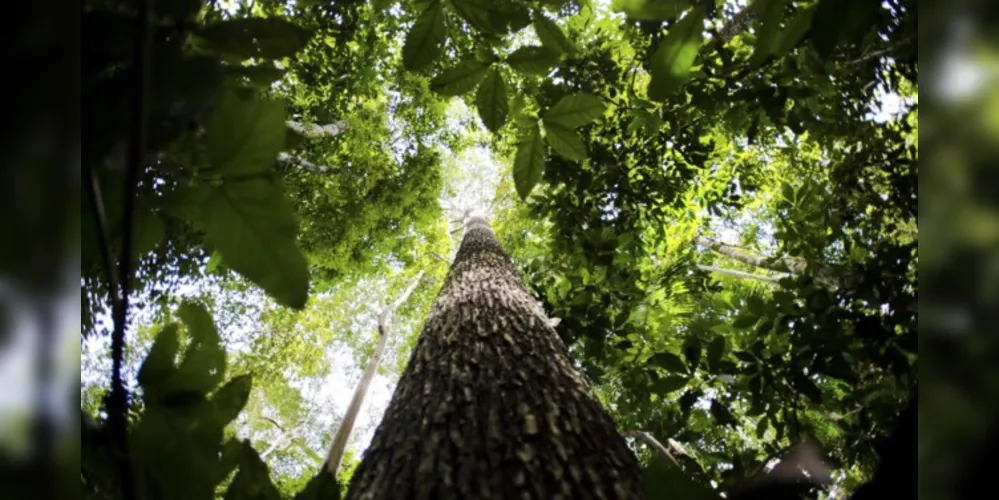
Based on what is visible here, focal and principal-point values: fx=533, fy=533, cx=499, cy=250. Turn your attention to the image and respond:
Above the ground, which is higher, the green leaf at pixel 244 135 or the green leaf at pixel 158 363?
the green leaf at pixel 244 135

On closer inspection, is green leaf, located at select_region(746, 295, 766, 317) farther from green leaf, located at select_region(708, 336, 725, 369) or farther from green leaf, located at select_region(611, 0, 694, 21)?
green leaf, located at select_region(611, 0, 694, 21)

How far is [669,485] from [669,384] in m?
1.48

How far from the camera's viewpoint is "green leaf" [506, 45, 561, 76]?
3.06ft

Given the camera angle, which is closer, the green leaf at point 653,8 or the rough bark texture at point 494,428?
the green leaf at point 653,8

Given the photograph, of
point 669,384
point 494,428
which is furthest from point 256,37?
point 669,384

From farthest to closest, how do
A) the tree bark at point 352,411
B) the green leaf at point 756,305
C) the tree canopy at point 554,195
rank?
1. the tree bark at point 352,411
2. the green leaf at point 756,305
3. the tree canopy at point 554,195

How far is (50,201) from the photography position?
0.24m

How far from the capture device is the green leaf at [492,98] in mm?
1003

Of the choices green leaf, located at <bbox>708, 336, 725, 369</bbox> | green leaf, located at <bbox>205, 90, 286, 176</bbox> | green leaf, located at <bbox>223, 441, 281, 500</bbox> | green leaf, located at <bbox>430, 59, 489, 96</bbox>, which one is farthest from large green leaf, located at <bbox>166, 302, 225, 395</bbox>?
green leaf, located at <bbox>708, 336, 725, 369</bbox>

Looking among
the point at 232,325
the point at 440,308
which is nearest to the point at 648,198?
the point at 440,308

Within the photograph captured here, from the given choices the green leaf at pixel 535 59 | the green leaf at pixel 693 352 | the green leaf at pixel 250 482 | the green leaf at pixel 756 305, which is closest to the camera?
the green leaf at pixel 250 482

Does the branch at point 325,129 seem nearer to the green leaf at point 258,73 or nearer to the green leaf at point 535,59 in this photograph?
the green leaf at point 535,59

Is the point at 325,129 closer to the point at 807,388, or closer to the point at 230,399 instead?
the point at 807,388

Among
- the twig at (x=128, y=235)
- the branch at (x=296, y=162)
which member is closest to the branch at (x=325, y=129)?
the branch at (x=296, y=162)
